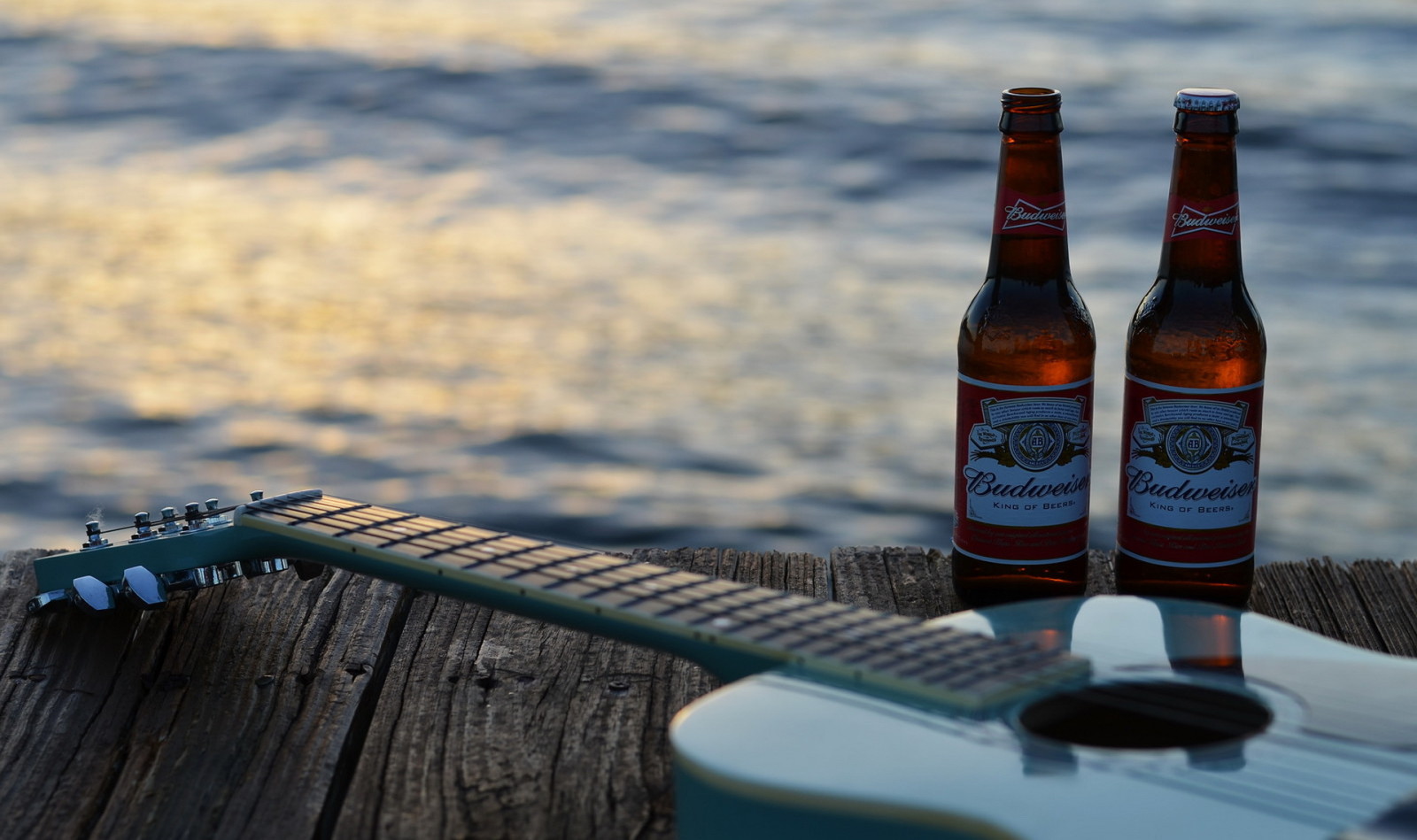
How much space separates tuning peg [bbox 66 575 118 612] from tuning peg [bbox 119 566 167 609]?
28 millimetres

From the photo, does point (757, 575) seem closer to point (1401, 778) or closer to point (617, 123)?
point (1401, 778)

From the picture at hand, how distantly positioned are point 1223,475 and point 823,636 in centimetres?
45

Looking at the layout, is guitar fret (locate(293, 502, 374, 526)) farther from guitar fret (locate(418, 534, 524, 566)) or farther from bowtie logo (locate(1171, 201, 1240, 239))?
bowtie logo (locate(1171, 201, 1240, 239))

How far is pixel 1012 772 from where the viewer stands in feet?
2.76

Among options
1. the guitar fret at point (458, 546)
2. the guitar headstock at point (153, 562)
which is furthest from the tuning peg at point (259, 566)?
the guitar fret at point (458, 546)

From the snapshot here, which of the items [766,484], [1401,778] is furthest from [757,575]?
[766,484]

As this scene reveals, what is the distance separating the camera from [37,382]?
4.44 meters

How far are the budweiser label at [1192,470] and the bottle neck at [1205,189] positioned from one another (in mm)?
128

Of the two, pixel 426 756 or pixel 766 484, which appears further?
pixel 766 484

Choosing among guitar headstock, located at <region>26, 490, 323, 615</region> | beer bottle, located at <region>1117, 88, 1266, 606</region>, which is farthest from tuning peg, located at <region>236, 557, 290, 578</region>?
beer bottle, located at <region>1117, 88, 1266, 606</region>

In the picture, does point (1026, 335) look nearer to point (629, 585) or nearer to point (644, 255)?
point (629, 585)

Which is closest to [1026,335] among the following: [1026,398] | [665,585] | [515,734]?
[1026,398]

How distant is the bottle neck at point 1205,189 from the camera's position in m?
1.29

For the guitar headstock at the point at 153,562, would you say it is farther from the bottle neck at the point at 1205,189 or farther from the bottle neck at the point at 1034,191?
the bottle neck at the point at 1205,189
